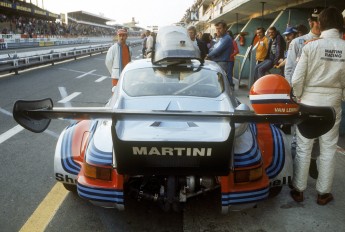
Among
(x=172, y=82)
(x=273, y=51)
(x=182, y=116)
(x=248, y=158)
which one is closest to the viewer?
(x=182, y=116)

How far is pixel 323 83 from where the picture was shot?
10.9 ft

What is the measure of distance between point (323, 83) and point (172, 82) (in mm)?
1592

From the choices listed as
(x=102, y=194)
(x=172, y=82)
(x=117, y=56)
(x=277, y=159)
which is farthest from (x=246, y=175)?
(x=117, y=56)

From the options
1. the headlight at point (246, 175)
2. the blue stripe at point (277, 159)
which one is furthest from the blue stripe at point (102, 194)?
the blue stripe at point (277, 159)

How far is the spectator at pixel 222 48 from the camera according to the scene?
8477 mm

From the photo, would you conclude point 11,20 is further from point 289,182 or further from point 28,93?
point 289,182

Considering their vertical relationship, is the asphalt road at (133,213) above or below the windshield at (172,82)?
below

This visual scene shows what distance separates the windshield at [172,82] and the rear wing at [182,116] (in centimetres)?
158

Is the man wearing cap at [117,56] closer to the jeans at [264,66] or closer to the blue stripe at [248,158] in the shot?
the jeans at [264,66]

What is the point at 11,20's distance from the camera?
40.6 meters

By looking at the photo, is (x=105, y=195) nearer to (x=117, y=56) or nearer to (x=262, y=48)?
(x=117, y=56)

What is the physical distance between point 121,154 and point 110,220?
1010 millimetres

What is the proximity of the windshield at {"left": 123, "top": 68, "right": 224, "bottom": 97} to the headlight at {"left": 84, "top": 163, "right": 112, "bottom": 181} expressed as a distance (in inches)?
42.9

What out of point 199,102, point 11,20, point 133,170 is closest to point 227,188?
point 133,170
